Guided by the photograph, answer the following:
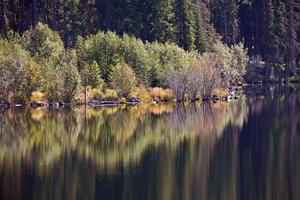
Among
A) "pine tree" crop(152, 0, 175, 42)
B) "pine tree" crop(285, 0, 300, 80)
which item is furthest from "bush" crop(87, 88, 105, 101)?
"pine tree" crop(285, 0, 300, 80)

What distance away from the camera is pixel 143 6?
320ft

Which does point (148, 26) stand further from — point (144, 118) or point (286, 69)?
point (144, 118)

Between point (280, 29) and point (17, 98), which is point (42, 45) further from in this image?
point (280, 29)

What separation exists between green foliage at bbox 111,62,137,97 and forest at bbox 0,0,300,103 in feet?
0.37

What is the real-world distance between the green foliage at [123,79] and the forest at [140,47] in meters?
0.11

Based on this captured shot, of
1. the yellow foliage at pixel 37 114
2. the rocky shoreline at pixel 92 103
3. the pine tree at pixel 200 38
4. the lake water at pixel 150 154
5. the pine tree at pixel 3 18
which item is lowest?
the lake water at pixel 150 154

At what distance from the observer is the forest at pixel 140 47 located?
230ft

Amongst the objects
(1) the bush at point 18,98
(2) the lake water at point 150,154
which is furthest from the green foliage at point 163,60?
(1) the bush at point 18,98

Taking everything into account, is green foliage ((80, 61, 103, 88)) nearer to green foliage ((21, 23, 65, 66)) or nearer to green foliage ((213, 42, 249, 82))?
green foliage ((21, 23, 65, 66))

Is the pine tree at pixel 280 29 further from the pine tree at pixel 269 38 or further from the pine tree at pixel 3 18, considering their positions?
the pine tree at pixel 3 18

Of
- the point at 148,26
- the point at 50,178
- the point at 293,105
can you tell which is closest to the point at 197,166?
the point at 50,178

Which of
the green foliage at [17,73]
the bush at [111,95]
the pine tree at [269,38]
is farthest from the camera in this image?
the pine tree at [269,38]

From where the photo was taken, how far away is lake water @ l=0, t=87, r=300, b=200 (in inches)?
1105

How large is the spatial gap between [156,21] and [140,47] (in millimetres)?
15522
